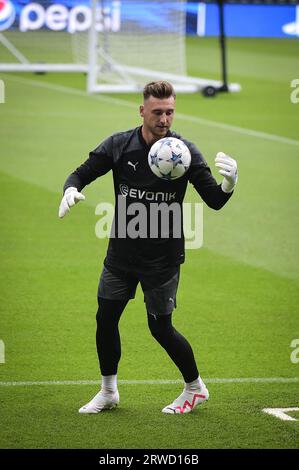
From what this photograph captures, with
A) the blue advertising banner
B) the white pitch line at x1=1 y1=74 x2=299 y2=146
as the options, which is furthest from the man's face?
the blue advertising banner

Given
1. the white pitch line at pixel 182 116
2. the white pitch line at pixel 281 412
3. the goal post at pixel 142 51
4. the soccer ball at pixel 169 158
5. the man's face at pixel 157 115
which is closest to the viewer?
the soccer ball at pixel 169 158

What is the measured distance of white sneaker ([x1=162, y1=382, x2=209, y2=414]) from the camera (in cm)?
727

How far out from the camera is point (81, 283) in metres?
10.8

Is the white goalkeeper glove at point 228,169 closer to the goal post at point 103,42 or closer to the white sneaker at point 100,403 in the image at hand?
the white sneaker at point 100,403

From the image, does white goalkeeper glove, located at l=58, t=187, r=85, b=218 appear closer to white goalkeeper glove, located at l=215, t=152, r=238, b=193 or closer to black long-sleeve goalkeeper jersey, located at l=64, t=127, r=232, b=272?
black long-sleeve goalkeeper jersey, located at l=64, t=127, r=232, b=272

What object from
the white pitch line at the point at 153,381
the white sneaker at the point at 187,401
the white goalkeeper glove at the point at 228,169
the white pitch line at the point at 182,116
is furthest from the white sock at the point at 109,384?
the white pitch line at the point at 182,116

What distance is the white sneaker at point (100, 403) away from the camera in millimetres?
7238

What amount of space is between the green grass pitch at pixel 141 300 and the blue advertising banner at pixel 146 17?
467 cm

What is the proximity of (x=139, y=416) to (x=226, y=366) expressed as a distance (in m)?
1.43

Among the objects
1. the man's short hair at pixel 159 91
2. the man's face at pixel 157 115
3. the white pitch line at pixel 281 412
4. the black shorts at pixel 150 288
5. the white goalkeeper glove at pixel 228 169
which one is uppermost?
the man's short hair at pixel 159 91

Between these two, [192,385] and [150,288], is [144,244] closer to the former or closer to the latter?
[150,288]

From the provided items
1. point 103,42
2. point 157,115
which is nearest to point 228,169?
point 157,115
